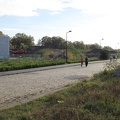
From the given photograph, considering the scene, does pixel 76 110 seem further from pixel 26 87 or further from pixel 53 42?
pixel 53 42

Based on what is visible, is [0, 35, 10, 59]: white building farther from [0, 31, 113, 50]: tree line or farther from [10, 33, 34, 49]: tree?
[10, 33, 34, 49]: tree

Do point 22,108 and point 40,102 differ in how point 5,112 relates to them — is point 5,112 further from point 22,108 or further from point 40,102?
A: point 40,102

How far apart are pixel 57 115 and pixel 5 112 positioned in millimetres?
1873

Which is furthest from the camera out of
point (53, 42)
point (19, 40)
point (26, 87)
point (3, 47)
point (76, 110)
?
point (53, 42)

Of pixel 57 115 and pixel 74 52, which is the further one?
pixel 74 52

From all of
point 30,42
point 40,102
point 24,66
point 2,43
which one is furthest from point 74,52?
point 40,102

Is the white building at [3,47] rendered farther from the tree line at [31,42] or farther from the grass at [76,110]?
the tree line at [31,42]

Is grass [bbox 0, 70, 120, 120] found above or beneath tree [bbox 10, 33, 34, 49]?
beneath

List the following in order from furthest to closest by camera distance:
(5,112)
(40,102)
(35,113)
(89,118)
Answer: (40,102), (5,112), (35,113), (89,118)

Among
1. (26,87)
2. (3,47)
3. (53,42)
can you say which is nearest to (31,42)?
(53,42)

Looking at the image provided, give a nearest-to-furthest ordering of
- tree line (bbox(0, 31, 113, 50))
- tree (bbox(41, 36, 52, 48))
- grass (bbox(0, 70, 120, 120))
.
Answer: grass (bbox(0, 70, 120, 120)) < tree line (bbox(0, 31, 113, 50)) < tree (bbox(41, 36, 52, 48))

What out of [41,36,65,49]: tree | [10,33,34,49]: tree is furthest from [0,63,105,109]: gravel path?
[41,36,65,49]: tree

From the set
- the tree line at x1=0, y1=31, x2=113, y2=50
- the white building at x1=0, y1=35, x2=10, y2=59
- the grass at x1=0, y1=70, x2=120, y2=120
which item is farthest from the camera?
the tree line at x1=0, y1=31, x2=113, y2=50

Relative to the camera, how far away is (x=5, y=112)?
8188 millimetres
